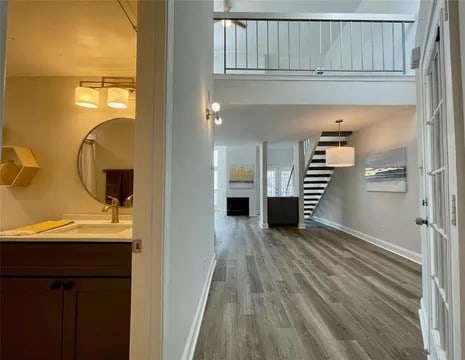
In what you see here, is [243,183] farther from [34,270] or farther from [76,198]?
[34,270]

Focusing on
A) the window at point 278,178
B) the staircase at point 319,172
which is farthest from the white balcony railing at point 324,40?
the window at point 278,178

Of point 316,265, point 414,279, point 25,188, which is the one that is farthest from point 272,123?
point 25,188

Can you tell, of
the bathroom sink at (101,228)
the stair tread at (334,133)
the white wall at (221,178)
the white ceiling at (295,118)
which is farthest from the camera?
the white wall at (221,178)

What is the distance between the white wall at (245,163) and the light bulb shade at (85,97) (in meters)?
9.80

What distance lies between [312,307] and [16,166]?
2.73m

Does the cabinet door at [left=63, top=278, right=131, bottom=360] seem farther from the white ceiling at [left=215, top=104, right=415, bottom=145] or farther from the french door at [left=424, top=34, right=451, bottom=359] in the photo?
the white ceiling at [left=215, top=104, right=415, bottom=145]

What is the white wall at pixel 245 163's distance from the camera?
38.8ft

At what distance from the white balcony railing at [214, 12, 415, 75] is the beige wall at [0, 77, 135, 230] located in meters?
2.85

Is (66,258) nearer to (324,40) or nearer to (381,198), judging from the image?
(381,198)

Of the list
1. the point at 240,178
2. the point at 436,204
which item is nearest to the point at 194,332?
the point at 436,204

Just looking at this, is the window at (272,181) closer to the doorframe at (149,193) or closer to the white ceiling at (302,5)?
the white ceiling at (302,5)

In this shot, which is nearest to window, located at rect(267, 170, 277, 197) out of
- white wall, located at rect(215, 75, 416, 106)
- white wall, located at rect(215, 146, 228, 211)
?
white wall, located at rect(215, 146, 228, 211)

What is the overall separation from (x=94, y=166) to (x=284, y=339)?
1980 millimetres

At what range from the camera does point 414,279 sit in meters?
3.36
